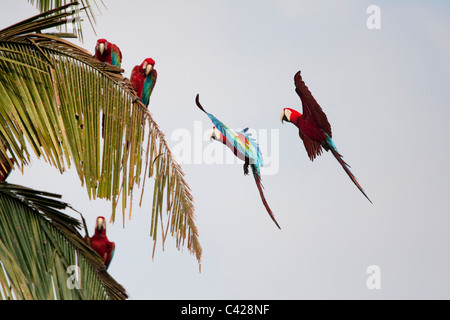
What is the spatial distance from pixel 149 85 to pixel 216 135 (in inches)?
61.9

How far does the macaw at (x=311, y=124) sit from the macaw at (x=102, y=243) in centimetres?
195

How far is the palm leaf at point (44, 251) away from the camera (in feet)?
10.2

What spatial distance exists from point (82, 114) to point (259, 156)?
1.69 metres

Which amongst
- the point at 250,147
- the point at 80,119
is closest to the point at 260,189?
the point at 250,147

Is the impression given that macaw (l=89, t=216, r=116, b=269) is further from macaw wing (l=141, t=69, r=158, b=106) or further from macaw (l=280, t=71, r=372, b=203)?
macaw (l=280, t=71, r=372, b=203)

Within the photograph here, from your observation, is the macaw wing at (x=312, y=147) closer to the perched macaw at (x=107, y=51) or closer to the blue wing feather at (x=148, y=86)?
the blue wing feather at (x=148, y=86)

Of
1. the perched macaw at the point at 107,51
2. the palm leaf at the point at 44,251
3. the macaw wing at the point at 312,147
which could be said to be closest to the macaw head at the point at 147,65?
the perched macaw at the point at 107,51

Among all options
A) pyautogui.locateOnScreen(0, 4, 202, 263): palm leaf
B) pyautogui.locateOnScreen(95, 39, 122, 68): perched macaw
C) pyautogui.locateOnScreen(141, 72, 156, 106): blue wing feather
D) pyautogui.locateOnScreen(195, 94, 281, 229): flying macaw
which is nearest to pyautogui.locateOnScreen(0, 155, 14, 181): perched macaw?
pyautogui.locateOnScreen(0, 4, 202, 263): palm leaf

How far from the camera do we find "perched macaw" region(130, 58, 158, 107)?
6258 millimetres

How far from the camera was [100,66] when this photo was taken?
12.8 ft
